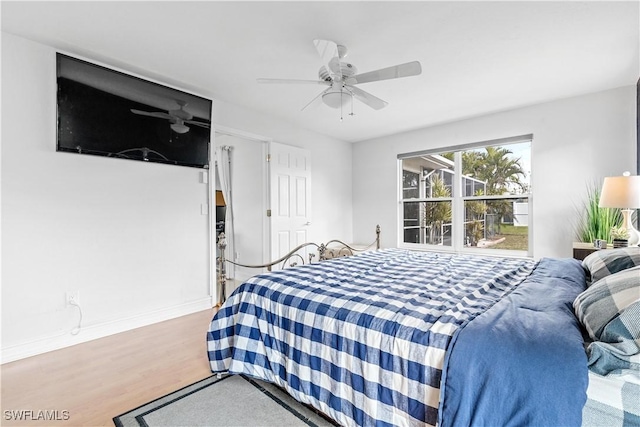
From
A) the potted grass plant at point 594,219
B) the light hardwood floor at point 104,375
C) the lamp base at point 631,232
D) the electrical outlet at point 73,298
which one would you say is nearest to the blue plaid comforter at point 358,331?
the light hardwood floor at point 104,375

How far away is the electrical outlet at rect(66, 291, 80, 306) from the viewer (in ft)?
8.64

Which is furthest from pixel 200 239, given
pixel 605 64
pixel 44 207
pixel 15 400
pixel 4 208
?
pixel 605 64

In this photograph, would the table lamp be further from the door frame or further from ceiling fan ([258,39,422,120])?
the door frame

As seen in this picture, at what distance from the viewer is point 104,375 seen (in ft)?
7.02

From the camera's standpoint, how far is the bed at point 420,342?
37.1 inches

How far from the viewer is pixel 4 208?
2326mm

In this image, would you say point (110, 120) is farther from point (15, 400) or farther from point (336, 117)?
point (336, 117)

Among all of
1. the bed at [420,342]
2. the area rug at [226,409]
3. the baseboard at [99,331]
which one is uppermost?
the bed at [420,342]

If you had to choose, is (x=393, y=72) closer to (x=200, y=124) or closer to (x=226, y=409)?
(x=200, y=124)

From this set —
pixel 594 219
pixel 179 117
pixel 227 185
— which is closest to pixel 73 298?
pixel 179 117

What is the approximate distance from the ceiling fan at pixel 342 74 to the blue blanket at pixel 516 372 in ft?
5.54

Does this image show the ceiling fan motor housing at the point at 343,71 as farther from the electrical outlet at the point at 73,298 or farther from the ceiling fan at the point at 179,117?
the electrical outlet at the point at 73,298

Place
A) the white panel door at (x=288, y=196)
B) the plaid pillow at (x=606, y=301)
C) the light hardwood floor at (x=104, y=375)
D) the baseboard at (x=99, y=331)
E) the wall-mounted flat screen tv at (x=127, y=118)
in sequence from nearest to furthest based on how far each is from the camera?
the plaid pillow at (x=606, y=301)
the light hardwood floor at (x=104, y=375)
the baseboard at (x=99, y=331)
the wall-mounted flat screen tv at (x=127, y=118)
the white panel door at (x=288, y=196)

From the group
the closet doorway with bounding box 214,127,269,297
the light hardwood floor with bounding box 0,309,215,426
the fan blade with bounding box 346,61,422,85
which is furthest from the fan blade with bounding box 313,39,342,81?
the light hardwood floor with bounding box 0,309,215,426
